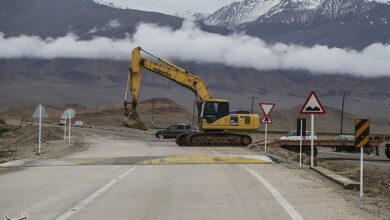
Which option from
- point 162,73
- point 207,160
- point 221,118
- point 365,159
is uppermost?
point 162,73

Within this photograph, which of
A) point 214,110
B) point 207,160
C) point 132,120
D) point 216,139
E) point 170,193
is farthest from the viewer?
point 132,120

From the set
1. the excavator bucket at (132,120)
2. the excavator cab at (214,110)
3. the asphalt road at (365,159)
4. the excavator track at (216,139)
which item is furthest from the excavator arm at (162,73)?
the asphalt road at (365,159)

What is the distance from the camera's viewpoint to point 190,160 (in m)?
26.9

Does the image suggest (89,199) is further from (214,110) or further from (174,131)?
(174,131)

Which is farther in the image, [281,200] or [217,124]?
[217,124]

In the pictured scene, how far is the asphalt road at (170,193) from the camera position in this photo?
1252cm

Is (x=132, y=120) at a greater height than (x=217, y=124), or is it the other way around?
(x=132, y=120)

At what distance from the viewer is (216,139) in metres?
41.6

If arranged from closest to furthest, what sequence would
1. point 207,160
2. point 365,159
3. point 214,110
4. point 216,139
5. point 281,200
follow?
point 281,200, point 207,160, point 216,139, point 214,110, point 365,159

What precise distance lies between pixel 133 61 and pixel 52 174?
968 inches

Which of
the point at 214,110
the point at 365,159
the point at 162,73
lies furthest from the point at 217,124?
the point at 365,159

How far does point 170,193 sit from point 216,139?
85.6ft

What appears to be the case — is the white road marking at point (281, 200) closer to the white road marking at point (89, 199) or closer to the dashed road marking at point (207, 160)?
the white road marking at point (89, 199)

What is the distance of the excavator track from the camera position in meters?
41.6
